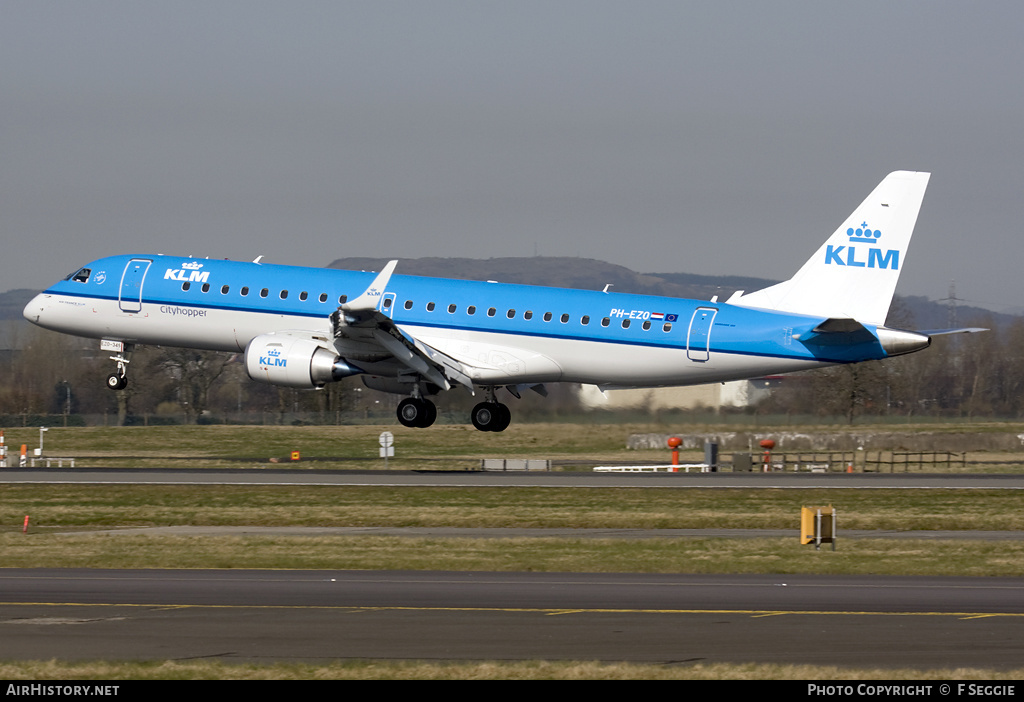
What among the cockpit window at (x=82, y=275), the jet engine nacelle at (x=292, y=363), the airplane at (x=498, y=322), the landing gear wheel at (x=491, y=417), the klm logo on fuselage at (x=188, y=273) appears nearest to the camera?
the airplane at (x=498, y=322)

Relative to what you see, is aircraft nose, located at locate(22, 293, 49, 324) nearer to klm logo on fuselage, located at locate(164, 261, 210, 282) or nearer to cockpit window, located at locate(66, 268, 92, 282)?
cockpit window, located at locate(66, 268, 92, 282)

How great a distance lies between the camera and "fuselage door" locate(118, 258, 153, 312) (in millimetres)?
45219

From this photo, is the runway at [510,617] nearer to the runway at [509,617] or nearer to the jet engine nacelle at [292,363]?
the runway at [509,617]

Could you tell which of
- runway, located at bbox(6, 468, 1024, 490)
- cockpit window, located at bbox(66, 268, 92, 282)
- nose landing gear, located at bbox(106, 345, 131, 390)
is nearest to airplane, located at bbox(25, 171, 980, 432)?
cockpit window, located at bbox(66, 268, 92, 282)

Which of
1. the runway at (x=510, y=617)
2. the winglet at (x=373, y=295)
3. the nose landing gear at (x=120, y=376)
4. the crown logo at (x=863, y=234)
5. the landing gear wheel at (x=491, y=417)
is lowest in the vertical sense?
the runway at (x=510, y=617)

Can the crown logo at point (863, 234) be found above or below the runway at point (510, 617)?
above

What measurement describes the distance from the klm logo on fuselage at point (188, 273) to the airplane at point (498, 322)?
5 cm

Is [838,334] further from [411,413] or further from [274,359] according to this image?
[274,359]

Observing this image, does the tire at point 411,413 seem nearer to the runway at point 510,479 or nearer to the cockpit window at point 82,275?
the runway at point 510,479

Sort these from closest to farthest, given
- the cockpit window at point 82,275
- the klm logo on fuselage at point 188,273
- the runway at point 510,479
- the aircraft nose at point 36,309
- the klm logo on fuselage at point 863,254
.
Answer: the klm logo on fuselage at point 863,254 → the runway at point 510,479 → the klm logo on fuselage at point 188,273 → the cockpit window at point 82,275 → the aircraft nose at point 36,309

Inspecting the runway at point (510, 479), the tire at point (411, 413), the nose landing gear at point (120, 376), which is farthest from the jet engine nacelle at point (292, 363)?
the nose landing gear at point (120, 376)

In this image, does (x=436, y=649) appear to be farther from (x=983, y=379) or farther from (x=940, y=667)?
(x=983, y=379)

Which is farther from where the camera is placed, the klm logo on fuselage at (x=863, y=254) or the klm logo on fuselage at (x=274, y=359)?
the klm logo on fuselage at (x=274, y=359)

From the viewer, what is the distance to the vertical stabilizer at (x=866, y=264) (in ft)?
135
